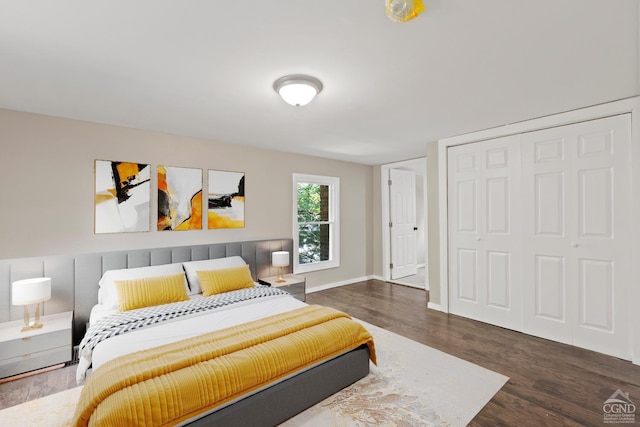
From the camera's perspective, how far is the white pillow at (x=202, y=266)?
3115 mm

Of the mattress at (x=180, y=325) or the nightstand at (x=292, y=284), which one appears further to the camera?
the nightstand at (x=292, y=284)

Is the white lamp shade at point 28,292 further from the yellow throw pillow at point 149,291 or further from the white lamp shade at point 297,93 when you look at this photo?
the white lamp shade at point 297,93

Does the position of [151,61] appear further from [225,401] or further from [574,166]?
[574,166]

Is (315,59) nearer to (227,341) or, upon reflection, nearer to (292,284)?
(227,341)

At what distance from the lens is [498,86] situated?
2230 millimetres

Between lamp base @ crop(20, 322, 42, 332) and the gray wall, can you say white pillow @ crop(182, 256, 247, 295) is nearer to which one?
the gray wall

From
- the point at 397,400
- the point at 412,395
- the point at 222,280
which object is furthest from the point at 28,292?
the point at 412,395

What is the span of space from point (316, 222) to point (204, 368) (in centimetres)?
358

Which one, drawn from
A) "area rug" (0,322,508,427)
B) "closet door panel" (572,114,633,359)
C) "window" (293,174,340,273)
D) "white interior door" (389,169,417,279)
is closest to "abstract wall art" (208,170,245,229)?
"window" (293,174,340,273)

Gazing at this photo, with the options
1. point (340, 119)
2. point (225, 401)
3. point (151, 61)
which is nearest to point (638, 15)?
point (340, 119)

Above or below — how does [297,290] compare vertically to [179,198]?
A: below

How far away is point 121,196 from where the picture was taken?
312 cm

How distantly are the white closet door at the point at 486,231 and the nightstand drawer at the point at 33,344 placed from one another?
4253 mm

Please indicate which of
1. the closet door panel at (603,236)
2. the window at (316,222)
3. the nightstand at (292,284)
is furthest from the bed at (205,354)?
the closet door panel at (603,236)
